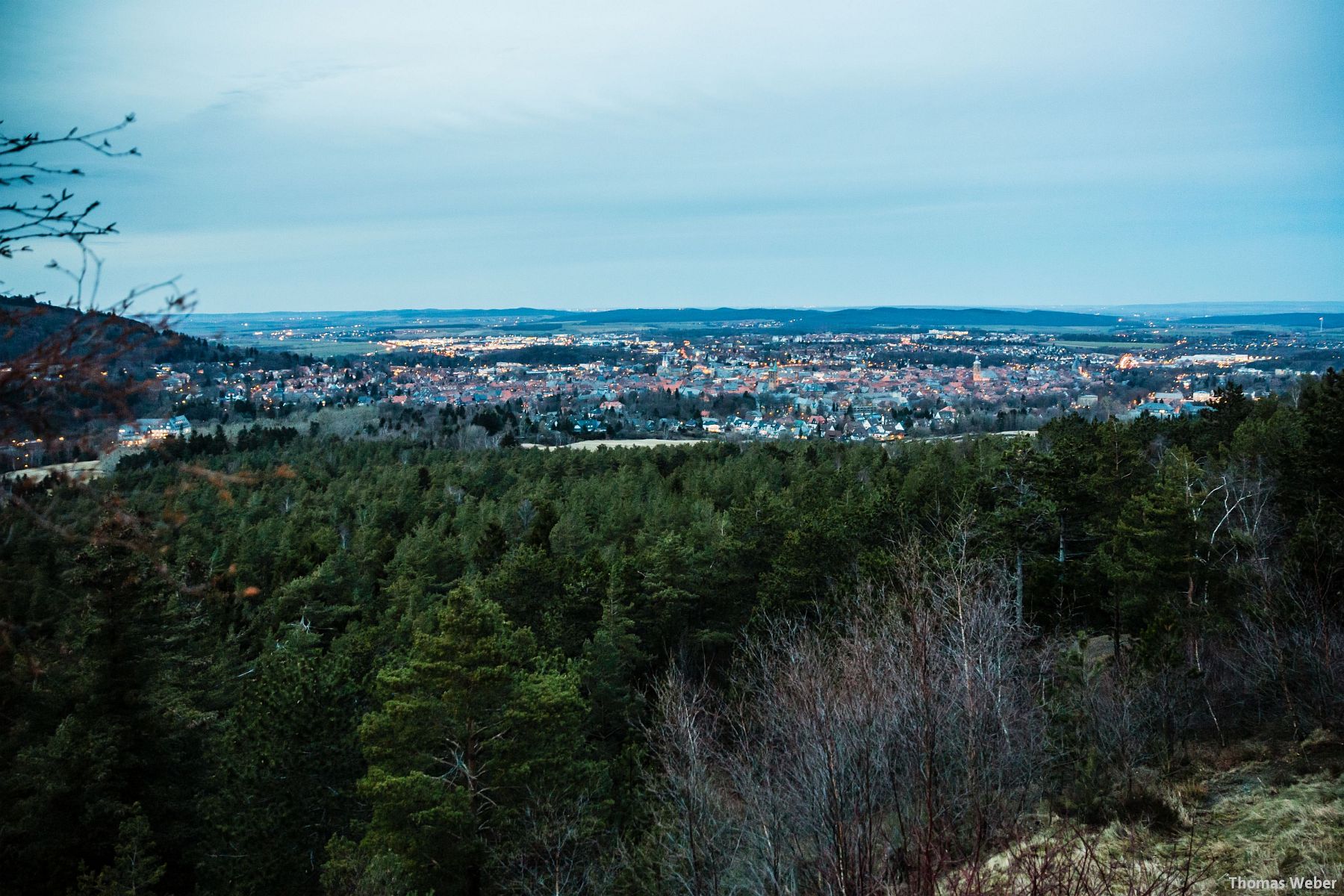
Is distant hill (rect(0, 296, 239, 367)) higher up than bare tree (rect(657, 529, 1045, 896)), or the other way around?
distant hill (rect(0, 296, 239, 367))

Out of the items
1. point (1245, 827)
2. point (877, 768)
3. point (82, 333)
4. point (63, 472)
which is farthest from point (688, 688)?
point (82, 333)

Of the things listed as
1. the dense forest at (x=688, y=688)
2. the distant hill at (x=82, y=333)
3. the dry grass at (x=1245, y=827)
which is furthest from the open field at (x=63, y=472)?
the dry grass at (x=1245, y=827)

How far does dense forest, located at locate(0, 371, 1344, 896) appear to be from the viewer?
873cm

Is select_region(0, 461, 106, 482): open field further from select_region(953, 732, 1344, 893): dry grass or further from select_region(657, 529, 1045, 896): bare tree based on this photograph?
select_region(953, 732, 1344, 893): dry grass

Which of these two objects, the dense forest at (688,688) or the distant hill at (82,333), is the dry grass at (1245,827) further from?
the distant hill at (82,333)

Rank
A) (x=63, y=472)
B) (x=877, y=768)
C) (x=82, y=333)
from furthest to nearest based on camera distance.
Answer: (x=877, y=768) < (x=63, y=472) < (x=82, y=333)

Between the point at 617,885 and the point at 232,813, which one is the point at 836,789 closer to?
the point at 617,885

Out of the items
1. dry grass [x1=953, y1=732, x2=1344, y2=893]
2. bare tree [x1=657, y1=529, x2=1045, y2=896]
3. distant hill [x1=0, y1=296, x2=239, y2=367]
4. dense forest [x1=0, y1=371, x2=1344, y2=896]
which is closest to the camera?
distant hill [x1=0, y1=296, x2=239, y2=367]

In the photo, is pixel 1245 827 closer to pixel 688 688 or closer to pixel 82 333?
pixel 82 333

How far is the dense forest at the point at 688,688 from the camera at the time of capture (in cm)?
873

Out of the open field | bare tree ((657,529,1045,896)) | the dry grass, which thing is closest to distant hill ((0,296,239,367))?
the open field

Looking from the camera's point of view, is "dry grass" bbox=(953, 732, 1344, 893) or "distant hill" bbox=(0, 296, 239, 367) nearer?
"distant hill" bbox=(0, 296, 239, 367)

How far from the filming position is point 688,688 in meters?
18.7

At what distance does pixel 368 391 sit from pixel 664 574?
133810mm
